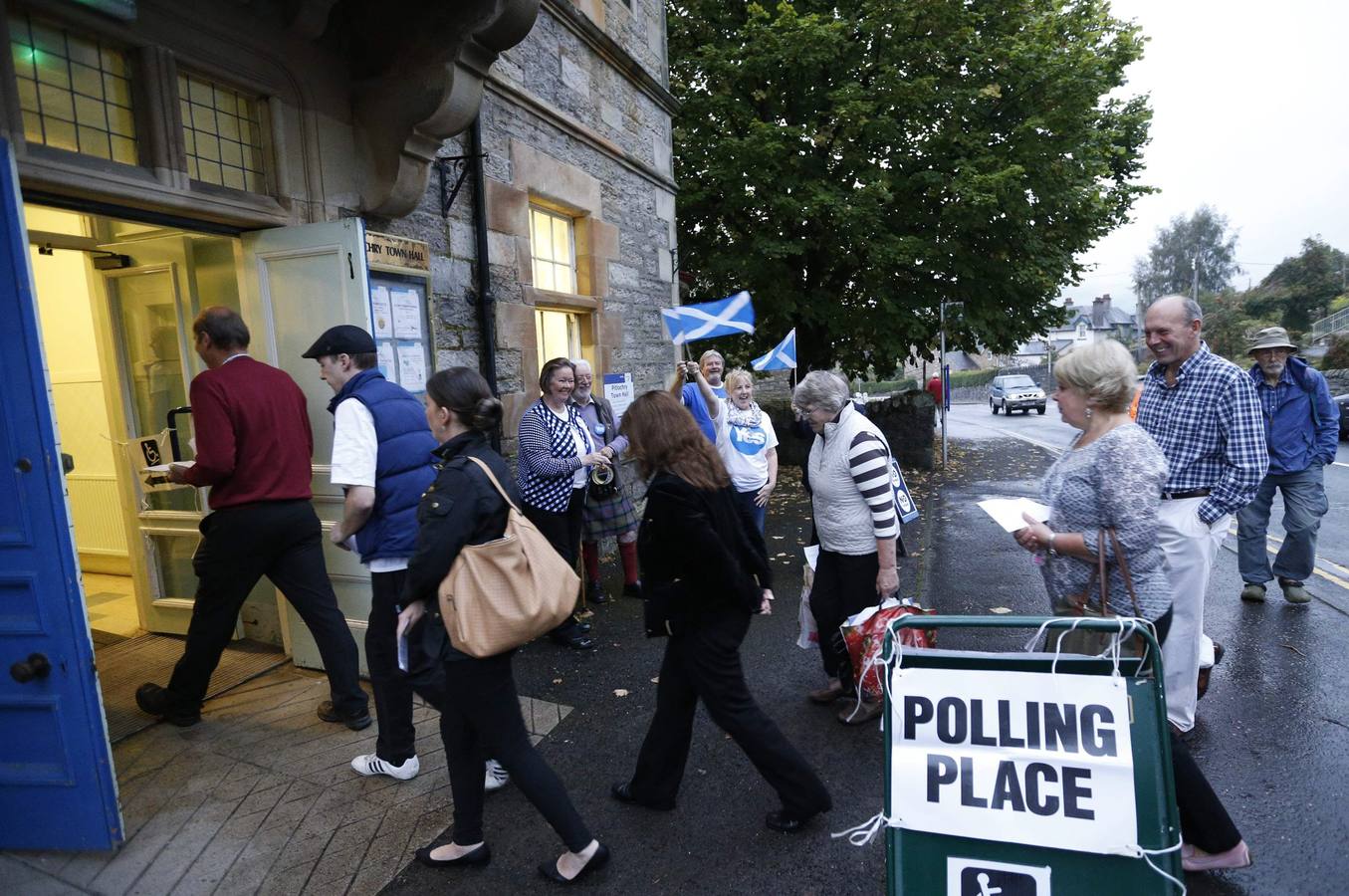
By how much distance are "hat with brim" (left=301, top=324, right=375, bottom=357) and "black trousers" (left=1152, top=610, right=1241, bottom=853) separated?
339 cm

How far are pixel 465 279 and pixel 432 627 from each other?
3.50 m

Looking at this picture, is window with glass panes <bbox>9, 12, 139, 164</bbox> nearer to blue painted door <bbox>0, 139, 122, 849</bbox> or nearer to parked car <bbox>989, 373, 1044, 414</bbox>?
blue painted door <bbox>0, 139, 122, 849</bbox>

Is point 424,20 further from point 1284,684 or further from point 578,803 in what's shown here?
point 1284,684

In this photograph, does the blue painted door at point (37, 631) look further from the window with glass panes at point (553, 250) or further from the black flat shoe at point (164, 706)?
the window with glass panes at point (553, 250)

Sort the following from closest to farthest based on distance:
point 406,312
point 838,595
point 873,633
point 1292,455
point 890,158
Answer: point 873,633 < point 838,595 < point 406,312 < point 1292,455 < point 890,158

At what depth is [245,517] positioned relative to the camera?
12.1 feet

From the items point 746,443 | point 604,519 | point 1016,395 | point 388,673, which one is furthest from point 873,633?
point 1016,395

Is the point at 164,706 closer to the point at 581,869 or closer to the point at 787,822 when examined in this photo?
the point at 581,869

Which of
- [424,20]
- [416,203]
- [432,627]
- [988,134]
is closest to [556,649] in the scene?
[432,627]

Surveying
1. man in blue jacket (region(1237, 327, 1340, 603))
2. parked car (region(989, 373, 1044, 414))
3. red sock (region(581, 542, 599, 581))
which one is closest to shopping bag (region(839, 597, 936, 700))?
red sock (region(581, 542, 599, 581))

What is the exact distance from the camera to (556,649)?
5.24m

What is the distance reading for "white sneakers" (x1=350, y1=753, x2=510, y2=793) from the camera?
3.51 m

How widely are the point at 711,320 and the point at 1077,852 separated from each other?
18.7 feet

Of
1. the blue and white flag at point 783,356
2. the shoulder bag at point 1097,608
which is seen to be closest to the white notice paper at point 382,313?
the shoulder bag at point 1097,608
